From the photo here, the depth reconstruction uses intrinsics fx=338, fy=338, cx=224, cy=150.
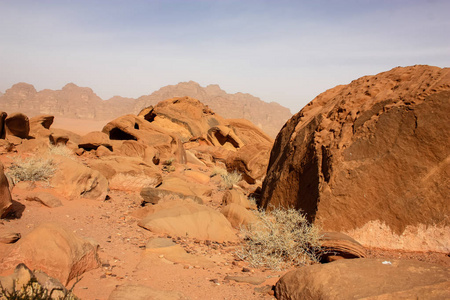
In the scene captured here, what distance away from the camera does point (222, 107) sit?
73.6 meters

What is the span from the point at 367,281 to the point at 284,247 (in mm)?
1645

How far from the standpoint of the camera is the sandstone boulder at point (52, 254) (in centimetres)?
316

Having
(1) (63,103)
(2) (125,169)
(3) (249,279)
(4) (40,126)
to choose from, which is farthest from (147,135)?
(1) (63,103)

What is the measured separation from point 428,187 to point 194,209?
3.56 metres

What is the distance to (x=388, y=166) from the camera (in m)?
4.84

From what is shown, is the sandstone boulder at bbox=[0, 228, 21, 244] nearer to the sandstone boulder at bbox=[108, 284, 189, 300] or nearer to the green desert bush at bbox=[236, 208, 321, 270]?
the sandstone boulder at bbox=[108, 284, 189, 300]

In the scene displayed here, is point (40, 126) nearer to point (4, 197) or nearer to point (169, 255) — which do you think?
point (4, 197)

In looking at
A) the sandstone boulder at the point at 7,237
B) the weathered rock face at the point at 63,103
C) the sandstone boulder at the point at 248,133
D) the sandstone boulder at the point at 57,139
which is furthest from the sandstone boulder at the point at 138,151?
the weathered rock face at the point at 63,103

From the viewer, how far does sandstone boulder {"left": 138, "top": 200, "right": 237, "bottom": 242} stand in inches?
213

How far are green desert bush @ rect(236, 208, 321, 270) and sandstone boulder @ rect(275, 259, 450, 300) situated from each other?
96cm

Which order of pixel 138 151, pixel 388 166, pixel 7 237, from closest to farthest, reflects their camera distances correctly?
pixel 7 237 < pixel 388 166 < pixel 138 151

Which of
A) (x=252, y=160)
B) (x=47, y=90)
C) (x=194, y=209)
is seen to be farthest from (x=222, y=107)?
(x=194, y=209)

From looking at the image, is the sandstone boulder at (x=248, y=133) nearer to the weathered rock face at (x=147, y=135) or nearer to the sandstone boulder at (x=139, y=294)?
the weathered rock face at (x=147, y=135)

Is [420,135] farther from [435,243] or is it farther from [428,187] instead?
[435,243]
